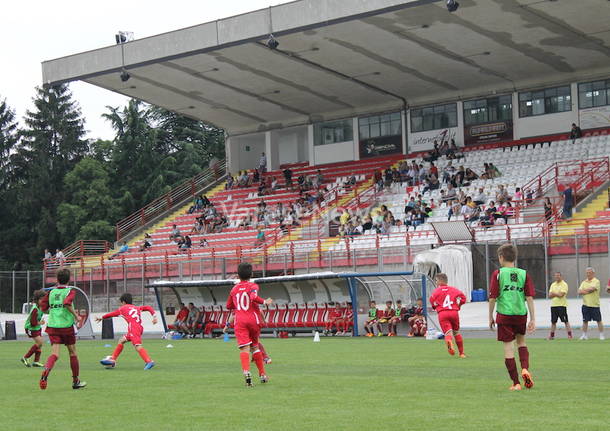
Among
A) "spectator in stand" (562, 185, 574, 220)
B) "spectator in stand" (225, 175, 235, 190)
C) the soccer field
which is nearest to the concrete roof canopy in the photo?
"spectator in stand" (225, 175, 235, 190)

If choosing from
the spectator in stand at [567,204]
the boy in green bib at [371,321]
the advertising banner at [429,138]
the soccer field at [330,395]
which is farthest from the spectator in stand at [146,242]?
the soccer field at [330,395]

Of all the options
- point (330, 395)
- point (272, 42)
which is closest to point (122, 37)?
point (272, 42)

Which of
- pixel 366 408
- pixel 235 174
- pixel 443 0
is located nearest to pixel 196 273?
pixel 443 0

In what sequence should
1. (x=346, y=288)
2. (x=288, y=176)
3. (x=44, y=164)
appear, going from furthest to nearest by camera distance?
(x=44, y=164) → (x=288, y=176) → (x=346, y=288)

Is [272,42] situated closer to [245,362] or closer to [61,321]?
[61,321]

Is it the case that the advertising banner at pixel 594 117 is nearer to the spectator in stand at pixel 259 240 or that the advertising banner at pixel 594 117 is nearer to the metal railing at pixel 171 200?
the spectator in stand at pixel 259 240

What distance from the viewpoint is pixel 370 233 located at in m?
43.7

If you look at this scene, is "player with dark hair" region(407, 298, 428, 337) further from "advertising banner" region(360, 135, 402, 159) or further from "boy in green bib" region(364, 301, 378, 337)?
"advertising banner" region(360, 135, 402, 159)

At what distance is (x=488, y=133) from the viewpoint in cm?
5106

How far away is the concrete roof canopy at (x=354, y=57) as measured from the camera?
40.1 metres

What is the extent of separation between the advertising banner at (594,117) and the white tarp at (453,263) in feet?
46.8

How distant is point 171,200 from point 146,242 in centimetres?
749

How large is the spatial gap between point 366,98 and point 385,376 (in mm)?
39789

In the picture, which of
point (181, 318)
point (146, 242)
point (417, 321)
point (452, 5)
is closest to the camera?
point (417, 321)
